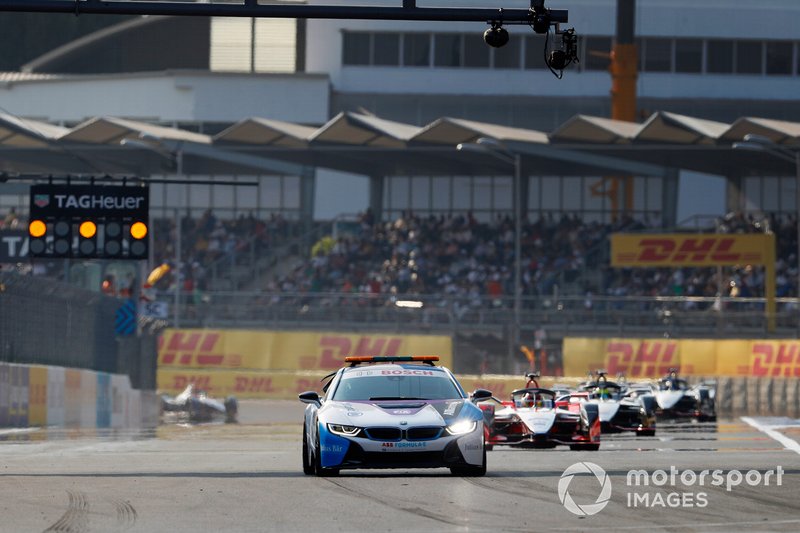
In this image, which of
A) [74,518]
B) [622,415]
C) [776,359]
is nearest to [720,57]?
[776,359]

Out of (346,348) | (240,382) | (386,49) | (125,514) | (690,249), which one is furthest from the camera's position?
(386,49)

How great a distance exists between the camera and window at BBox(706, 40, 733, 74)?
6975 centimetres

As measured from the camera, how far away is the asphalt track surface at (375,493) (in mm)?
11133

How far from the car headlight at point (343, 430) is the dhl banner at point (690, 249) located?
1425 inches

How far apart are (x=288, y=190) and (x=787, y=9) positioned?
23.3 meters

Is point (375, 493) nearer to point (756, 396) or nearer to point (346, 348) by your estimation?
point (756, 396)

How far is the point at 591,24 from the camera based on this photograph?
69.8m

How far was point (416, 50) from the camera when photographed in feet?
229

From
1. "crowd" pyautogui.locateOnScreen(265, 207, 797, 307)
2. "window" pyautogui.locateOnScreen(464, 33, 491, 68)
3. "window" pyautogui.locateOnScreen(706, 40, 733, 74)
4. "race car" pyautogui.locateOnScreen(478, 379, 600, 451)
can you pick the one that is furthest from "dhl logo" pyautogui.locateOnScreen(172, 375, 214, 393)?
"window" pyautogui.locateOnScreen(706, 40, 733, 74)

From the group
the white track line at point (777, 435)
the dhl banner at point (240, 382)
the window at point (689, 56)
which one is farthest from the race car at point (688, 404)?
the window at point (689, 56)

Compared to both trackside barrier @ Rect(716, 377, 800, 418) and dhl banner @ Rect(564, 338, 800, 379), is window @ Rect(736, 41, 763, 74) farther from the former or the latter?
trackside barrier @ Rect(716, 377, 800, 418)

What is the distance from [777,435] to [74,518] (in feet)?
53.6

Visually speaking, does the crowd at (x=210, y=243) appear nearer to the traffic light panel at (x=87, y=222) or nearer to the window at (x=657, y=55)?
the window at (x=657, y=55)

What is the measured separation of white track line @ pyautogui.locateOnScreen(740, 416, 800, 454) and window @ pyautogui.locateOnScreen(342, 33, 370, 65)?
127ft
